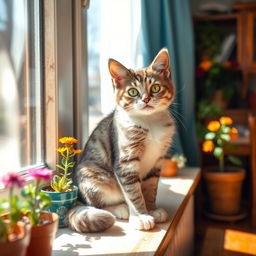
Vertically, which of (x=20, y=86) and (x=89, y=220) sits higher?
(x=20, y=86)

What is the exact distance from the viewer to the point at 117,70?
0.99 meters

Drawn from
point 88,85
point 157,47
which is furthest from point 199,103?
point 88,85

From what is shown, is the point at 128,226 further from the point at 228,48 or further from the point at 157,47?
the point at 228,48

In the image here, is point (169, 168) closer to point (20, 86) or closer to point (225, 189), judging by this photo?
point (225, 189)

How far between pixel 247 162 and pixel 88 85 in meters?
1.75

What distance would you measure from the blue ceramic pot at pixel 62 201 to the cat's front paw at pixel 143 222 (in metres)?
0.19

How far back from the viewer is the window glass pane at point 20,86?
0.99 m

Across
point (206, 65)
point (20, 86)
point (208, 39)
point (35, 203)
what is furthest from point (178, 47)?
point (35, 203)

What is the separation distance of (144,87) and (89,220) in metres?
0.41

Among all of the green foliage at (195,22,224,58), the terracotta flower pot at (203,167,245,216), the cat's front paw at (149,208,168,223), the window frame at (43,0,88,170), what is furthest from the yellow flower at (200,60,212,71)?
the cat's front paw at (149,208,168,223)

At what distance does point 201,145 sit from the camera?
2.23m

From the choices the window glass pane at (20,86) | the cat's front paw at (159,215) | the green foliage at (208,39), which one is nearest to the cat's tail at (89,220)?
the cat's front paw at (159,215)

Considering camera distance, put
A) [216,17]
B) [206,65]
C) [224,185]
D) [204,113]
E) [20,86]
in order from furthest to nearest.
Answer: [216,17] → [206,65] → [204,113] → [224,185] → [20,86]

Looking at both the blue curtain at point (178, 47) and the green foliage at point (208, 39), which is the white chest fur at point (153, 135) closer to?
the blue curtain at point (178, 47)
